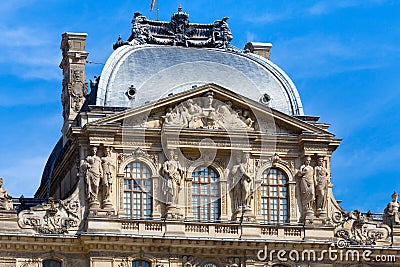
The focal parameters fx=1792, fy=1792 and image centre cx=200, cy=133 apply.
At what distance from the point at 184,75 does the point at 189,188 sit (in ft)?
18.8

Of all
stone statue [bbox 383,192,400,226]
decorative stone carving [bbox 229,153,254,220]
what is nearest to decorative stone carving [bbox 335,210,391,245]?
stone statue [bbox 383,192,400,226]

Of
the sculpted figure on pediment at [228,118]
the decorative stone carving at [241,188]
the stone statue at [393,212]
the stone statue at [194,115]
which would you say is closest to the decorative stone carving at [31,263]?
the decorative stone carving at [241,188]

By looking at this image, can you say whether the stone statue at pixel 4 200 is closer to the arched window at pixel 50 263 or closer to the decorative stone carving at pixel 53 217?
the decorative stone carving at pixel 53 217

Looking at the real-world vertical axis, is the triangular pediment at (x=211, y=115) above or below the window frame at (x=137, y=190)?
above

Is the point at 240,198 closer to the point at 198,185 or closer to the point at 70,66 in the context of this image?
the point at 198,185

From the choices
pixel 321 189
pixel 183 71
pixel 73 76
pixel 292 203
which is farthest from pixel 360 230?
pixel 73 76

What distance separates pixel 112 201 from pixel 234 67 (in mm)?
10172

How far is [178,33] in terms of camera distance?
88312 millimetres

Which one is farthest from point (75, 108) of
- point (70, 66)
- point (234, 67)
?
point (234, 67)

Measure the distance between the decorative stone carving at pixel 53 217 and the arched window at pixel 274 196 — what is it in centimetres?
876

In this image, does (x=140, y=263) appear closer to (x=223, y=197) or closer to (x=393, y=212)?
(x=223, y=197)

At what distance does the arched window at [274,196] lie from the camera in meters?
82.4

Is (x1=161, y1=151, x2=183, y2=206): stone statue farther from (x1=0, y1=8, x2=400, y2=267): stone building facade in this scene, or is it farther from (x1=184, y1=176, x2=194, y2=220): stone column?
(x1=184, y1=176, x2=194, y2=220): stone column

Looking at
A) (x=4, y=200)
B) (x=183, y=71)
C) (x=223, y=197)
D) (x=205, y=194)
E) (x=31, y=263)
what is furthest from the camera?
(x=183, y=71)
